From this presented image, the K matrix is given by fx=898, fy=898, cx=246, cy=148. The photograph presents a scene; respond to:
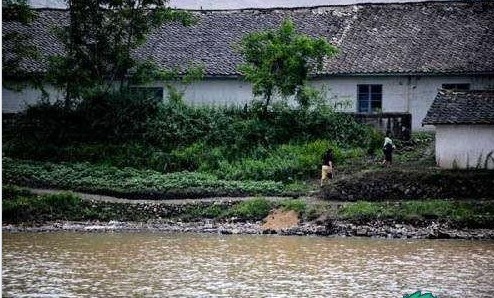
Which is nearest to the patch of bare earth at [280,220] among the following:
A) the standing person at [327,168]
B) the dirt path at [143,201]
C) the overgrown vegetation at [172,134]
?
the dirt path at [143,201]

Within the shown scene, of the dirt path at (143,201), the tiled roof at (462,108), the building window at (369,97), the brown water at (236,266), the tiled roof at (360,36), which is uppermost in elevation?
the tiled roof at (360,36)

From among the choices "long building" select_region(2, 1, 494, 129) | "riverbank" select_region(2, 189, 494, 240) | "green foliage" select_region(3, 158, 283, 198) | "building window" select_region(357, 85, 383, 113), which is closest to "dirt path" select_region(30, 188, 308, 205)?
"riverbank" select_region(2, 189, 494, 240)

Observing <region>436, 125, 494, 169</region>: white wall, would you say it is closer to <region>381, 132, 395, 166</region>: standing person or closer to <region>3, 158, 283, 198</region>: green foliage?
<region>381, 132, 395, 166</region>: standing person

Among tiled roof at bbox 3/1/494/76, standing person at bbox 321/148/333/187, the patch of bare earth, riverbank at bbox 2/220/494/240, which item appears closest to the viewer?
riverbank at bbox 2/220/494/240

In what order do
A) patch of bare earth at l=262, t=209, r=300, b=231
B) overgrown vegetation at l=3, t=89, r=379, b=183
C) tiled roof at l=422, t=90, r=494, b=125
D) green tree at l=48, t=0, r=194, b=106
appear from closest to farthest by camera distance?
patch of bare earth at l=262, t=209, r=300, b=231, tiled roof at l=422, t=90, r=494, b=125, overgrown vegetation at l=3, t=89, r=379, b=183, green tree at l=48, t=0, r=194, b=106

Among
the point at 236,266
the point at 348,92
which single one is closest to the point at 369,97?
the point at 348,92

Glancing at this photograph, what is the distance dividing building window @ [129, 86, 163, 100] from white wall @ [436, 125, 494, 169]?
11713mm

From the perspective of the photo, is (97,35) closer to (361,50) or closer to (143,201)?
(143,201)

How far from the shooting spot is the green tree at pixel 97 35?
34000 mm

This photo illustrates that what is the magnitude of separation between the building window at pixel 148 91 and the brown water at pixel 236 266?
11307 millimetres

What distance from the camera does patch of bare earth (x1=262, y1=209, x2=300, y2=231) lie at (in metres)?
25.3

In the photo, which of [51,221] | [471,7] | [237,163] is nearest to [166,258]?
[51,221]

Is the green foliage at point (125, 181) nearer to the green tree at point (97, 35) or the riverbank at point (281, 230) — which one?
the riverbank at point (281, 230)

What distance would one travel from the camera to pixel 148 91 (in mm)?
36062
